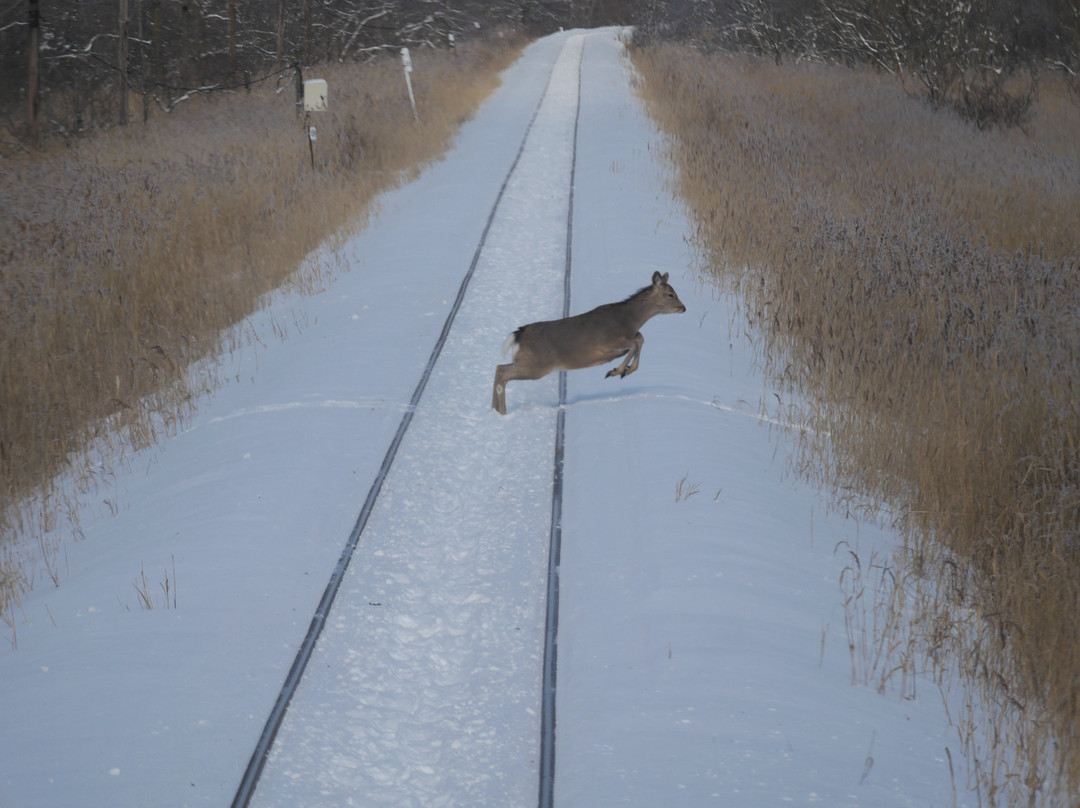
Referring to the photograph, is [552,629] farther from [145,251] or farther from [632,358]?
[145,251]

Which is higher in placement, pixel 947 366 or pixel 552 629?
pixel 947 366

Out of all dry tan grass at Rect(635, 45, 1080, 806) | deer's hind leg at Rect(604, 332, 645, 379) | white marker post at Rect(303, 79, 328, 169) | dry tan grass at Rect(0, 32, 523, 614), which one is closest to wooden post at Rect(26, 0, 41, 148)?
dry tan grass at Rect(0, 32, 523, 614)

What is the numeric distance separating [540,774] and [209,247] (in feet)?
33.8

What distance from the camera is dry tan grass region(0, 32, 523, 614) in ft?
26.4

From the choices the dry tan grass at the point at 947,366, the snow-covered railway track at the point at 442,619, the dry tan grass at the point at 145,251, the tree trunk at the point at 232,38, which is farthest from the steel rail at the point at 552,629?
the tree trunk at the point at 232,38

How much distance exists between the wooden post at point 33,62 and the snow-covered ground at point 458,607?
1516 centimetres

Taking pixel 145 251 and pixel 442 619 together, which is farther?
pixel 145 251

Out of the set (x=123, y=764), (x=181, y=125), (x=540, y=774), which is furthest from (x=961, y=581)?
(x=181, y=125)

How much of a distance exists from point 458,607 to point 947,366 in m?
4.66

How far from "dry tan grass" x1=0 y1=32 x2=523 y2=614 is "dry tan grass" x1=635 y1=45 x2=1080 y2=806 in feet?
17.7

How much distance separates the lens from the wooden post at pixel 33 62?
20.4 m

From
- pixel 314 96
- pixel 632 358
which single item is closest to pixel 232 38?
pixel 314 96

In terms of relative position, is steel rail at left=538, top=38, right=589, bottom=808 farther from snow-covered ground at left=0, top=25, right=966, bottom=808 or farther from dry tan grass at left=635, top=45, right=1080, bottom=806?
dry tan grass at left=635, top=45, right=1080, bottom=806

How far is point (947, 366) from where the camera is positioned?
7.73 meters
